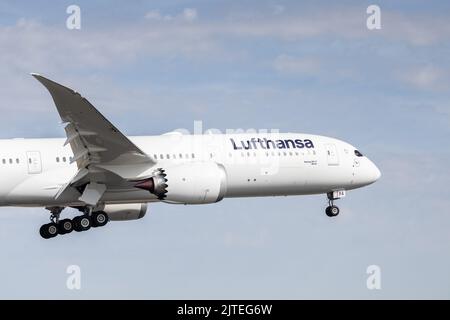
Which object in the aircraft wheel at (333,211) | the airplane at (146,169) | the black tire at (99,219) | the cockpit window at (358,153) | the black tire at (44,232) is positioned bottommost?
the black tire at (44,232)

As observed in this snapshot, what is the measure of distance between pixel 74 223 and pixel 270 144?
11.0 m

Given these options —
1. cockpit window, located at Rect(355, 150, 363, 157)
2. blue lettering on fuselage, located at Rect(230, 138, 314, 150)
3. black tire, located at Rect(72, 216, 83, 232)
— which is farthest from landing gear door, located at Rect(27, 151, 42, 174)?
cockpit window, located at Rect(355, 150, 363, 157)

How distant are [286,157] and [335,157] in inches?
129

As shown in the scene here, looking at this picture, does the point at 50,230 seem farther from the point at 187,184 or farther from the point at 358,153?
the point at 358,153

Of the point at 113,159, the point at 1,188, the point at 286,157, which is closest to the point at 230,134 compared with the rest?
the point at 286,157

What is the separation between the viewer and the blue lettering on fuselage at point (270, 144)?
58656 mm

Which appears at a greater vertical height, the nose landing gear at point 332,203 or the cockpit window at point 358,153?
the cockpit window at point 358,153

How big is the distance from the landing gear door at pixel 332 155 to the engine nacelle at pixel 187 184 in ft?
25.5

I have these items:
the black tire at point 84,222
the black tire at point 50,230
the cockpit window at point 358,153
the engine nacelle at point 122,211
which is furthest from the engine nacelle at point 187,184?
the cockpit window at point 358,153

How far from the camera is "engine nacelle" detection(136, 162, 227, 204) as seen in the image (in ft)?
179

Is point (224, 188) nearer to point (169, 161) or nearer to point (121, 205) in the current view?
point (169, 161)

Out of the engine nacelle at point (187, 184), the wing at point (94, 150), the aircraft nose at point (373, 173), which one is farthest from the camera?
the aircraft nose at point (373, 173)

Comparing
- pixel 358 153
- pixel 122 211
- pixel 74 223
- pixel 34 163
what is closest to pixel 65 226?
pixel 74 223

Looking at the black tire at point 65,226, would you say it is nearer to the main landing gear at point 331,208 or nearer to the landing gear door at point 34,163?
the landing gear door at point 34,163
